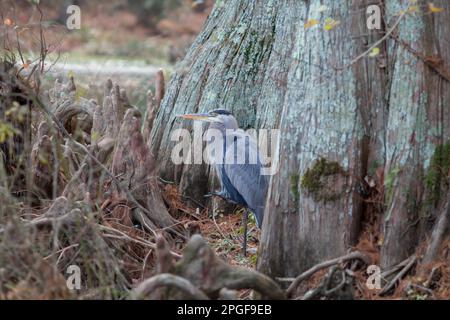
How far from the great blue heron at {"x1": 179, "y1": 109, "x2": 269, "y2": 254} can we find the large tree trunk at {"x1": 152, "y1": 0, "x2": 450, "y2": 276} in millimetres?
1727

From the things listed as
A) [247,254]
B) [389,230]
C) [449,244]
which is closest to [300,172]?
[389,230]

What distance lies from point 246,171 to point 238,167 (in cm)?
10

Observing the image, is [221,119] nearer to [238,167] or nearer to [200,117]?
[200,117]

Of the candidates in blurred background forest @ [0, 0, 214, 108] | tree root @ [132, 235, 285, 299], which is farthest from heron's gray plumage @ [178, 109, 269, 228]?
blurred background forest @ [0, 0, 214, 108]

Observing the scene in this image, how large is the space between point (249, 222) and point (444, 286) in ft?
11.0

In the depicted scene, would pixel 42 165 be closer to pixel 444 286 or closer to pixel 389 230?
pixel 389 230

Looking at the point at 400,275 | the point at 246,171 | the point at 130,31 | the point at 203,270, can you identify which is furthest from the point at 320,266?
the point at 130,31

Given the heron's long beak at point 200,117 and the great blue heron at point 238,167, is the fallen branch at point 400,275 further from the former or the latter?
the heron's long beak at point 200,117

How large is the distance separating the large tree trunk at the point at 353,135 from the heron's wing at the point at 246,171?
1.71 metres

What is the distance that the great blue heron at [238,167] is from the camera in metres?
8.39

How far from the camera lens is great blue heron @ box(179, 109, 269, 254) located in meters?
8.39

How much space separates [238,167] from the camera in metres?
8.49

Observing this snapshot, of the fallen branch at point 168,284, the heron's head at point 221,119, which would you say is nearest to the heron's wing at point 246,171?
the heron's head at point 221,119

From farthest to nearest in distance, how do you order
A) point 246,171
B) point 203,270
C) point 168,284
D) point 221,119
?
point 221,119 < point 246,171 < point 203,270 < point 168,284
